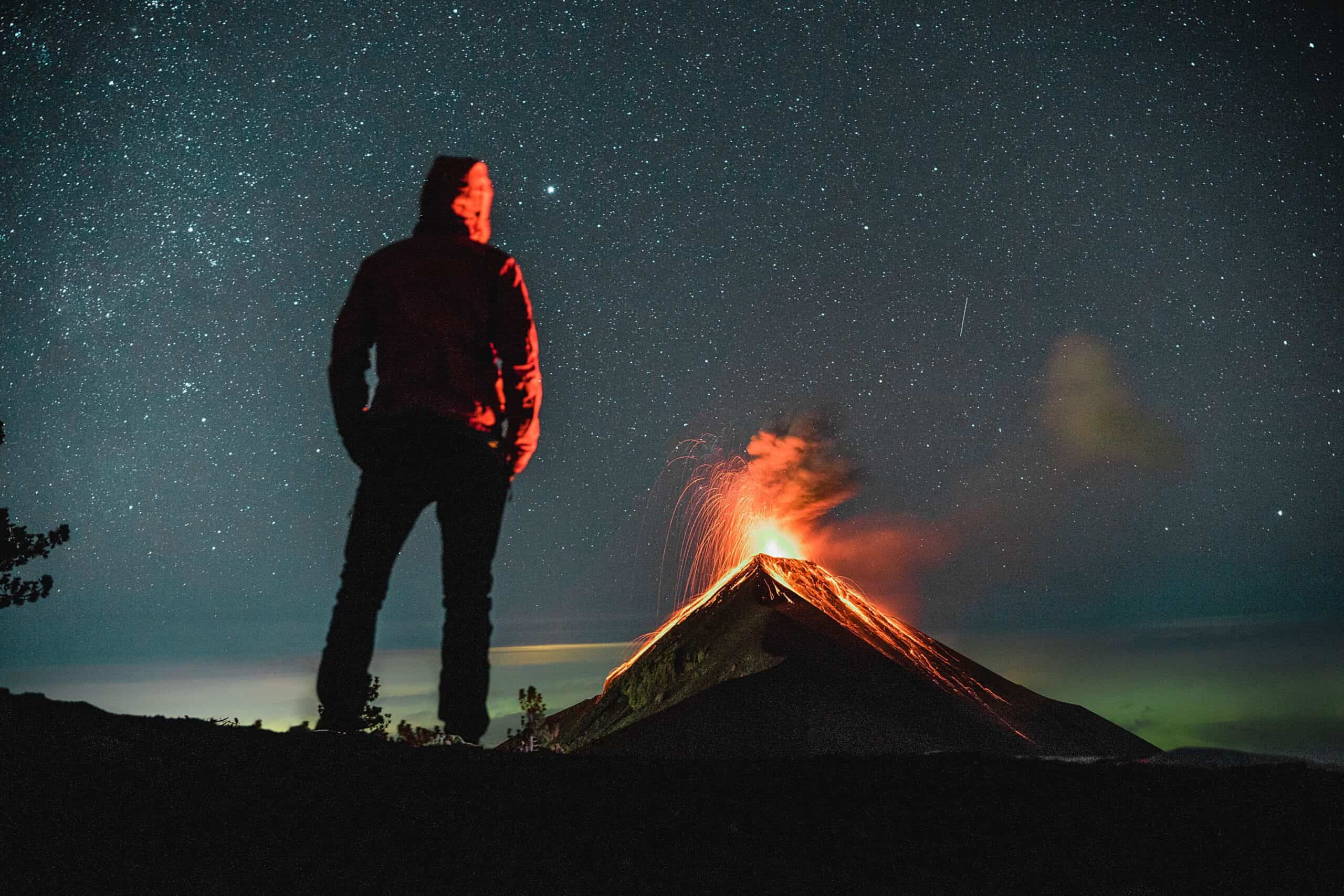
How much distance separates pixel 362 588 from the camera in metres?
6.01

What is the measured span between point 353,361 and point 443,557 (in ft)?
5.31

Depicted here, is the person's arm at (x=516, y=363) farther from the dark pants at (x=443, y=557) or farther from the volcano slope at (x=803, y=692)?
the volcano slope at (x=803, y=692)

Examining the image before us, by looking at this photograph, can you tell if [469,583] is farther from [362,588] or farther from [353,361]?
[353,361]

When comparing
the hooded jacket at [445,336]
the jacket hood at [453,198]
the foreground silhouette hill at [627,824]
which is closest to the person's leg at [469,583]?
the hooded jacket at [445,336]

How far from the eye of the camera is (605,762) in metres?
5.68

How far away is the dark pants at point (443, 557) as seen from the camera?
5863 mm

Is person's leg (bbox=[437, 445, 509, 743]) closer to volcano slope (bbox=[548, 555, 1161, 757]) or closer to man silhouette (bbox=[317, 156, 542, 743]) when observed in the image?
man silhouette (bbox=[317, 156, 542, 743])

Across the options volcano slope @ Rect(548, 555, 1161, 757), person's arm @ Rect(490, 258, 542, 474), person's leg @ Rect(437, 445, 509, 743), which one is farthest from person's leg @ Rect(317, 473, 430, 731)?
volcano slope @ Rect(548, 555, 1161, 757)

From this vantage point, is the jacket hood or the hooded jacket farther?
the jacket hood

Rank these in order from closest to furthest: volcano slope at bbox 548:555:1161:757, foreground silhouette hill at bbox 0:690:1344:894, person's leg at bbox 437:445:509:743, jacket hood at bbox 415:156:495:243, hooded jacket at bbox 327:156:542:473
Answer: foreground silhouette hill at bbox 0:690:1344:894, person's leg at bbox 437:445:509:743, hooded jacket at bbox 327:156:542:473, jacket hood at bbox 415:156:495:243, volcano slope at bbox 548:555:1161:757

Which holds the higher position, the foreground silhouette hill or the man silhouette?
the man silhouette

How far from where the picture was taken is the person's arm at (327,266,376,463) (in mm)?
6105

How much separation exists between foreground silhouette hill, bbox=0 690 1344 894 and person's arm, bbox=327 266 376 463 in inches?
87.3

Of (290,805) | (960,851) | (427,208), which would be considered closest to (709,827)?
(960,851)
